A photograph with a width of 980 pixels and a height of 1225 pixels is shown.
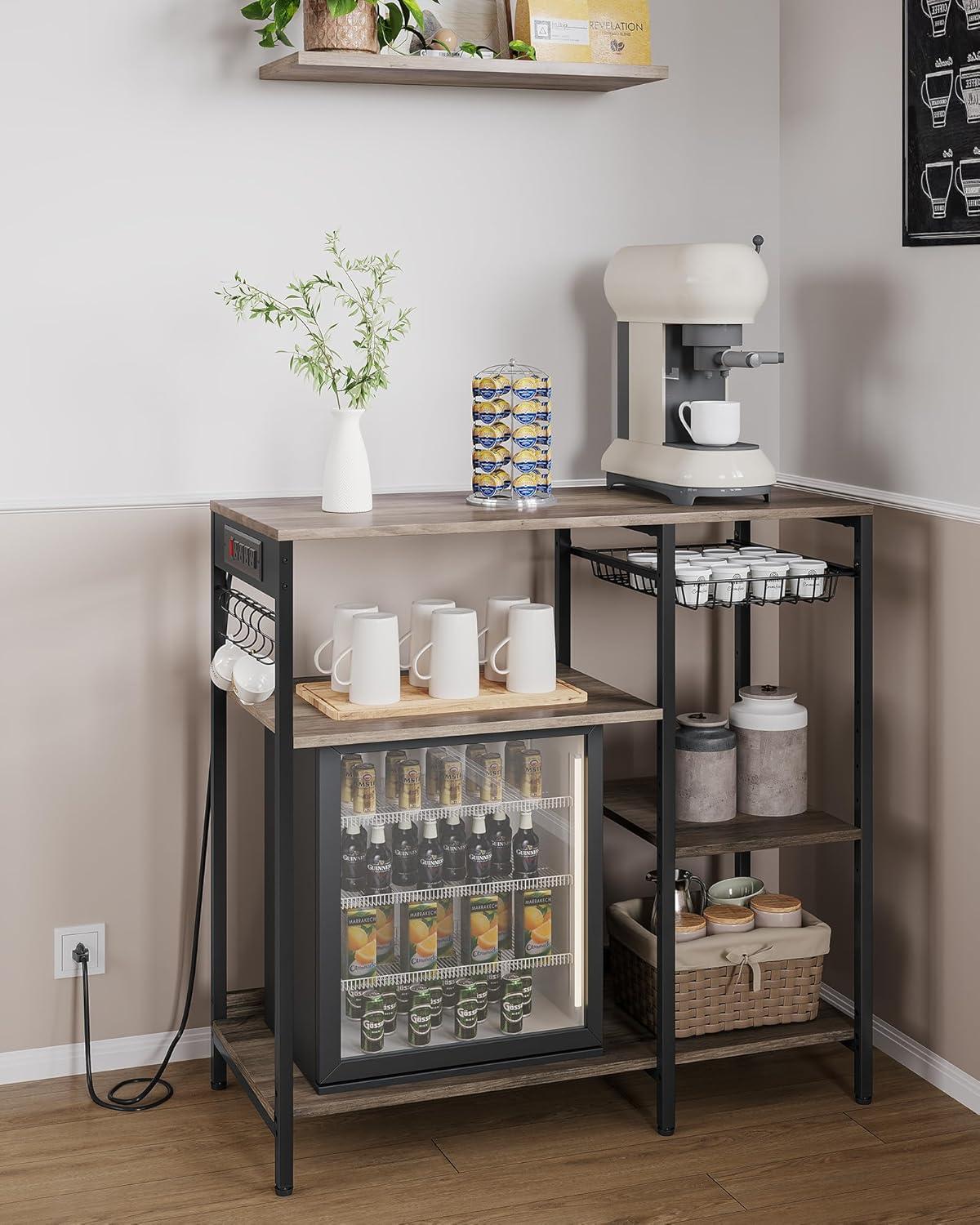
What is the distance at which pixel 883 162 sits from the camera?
2924 mm

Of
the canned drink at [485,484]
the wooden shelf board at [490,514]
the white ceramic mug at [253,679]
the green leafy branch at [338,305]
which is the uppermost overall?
the green leafy branch at [338,305]

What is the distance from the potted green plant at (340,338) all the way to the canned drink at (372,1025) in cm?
84

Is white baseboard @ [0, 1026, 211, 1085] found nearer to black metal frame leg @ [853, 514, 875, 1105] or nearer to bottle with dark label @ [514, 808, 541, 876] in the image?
bottle with dark label @ [514, 808, 541, 876]

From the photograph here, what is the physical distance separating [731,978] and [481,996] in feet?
1.58

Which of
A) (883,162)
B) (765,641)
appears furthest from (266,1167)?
(883,162)

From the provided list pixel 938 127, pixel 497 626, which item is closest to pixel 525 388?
pixel 497 626

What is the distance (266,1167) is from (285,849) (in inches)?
23.1

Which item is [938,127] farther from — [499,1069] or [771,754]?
[499,1069]

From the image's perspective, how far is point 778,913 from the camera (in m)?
2.92

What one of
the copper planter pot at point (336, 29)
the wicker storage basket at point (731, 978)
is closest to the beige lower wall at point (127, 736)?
the wicker storage basket at point (731, 978)

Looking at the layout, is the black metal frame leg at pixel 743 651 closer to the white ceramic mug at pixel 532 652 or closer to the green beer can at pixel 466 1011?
the white ceramic mug at pixel 532 652

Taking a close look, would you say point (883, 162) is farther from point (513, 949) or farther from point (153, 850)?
point (153, 850)

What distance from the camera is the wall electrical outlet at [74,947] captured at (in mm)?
2965

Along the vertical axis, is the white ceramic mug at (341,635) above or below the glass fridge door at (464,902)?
above
